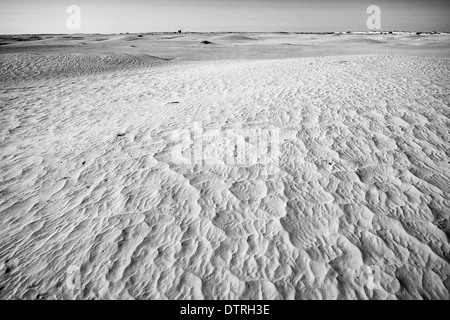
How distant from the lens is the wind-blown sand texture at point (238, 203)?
2.59 meters

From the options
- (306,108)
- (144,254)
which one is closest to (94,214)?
(144,254)

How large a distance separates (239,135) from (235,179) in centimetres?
133

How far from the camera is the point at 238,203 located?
345 centimetres

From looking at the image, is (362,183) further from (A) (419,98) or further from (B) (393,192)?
(A) (419,98)

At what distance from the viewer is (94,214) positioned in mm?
3396

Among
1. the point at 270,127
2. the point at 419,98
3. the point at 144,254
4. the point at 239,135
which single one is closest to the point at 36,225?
the point at 144,254

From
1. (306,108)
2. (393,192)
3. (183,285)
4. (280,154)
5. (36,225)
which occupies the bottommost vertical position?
(183,285)

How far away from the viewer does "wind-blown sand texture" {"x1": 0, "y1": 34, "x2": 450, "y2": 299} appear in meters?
2.59

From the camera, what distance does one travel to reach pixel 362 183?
3633mm

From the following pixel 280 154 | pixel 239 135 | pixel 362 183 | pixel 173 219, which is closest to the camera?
pixel 173 219

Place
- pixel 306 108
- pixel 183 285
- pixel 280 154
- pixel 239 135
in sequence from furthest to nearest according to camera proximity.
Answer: pixel 306 108 < pixel 239 135 < pixel 280 154 < pixel 183 285

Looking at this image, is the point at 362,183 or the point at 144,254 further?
the point at 362,183

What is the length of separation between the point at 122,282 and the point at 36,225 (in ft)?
5.14

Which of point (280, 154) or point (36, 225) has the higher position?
point (280, 154)
